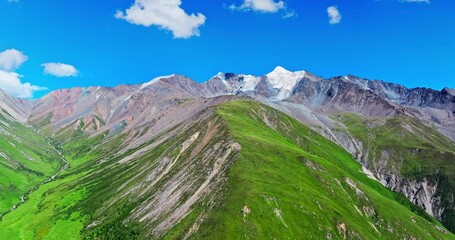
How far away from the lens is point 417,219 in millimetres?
198125

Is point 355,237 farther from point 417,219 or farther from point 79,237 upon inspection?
point 79,237

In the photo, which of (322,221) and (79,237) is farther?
(79,237)

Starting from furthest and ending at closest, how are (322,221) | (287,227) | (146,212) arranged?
(146,212) → (322,221) → (287,227)

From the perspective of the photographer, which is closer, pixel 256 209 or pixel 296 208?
pixel 256 209

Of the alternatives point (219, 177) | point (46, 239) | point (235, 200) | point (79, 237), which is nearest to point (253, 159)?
point (219, 177)

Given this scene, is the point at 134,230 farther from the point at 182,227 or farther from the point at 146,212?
the point at 182,227

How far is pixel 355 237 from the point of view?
15038 centimetres

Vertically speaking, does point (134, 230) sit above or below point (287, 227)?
below

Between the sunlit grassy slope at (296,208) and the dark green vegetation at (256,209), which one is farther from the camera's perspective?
the dark green vegetation at (256,209)

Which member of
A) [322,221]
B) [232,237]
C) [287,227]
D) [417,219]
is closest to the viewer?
[232,237]

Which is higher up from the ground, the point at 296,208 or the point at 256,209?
the point at 296,208

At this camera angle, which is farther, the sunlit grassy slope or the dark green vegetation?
the dark green vegetation

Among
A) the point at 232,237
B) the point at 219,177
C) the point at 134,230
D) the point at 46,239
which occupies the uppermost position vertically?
the point at 219,177

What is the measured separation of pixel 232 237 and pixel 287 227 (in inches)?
819
